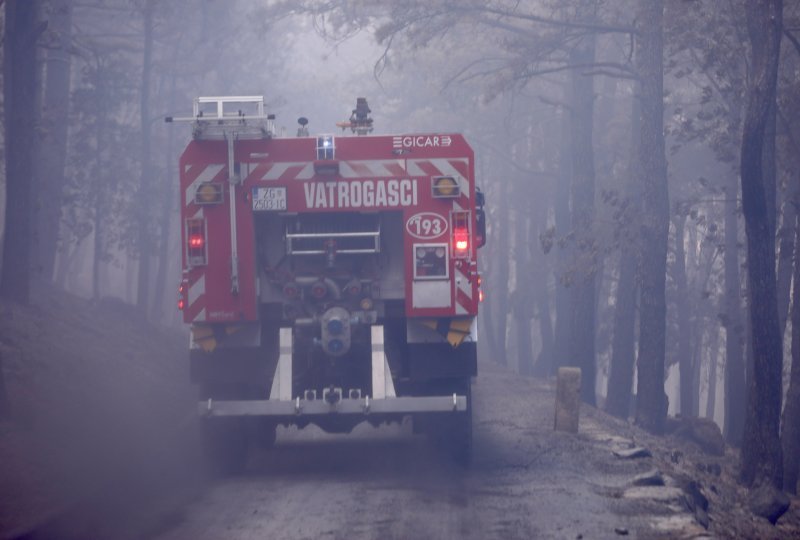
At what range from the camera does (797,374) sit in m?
20.8

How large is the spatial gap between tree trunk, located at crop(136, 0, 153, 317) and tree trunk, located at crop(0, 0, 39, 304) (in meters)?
9.74

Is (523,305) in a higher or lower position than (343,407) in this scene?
higher

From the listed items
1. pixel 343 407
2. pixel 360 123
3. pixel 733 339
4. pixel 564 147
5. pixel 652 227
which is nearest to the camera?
pixel 343 407

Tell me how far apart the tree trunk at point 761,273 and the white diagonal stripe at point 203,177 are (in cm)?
813

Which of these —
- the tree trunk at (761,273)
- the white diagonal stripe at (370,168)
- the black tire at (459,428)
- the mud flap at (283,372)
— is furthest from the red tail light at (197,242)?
the tree trunk at (761,273)

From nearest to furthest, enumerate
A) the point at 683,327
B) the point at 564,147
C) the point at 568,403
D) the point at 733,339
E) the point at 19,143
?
1. the point at 568,403
2. the point at 19,143
3. the point at 733,339
4. the point at 564,147
5. the point at 683,327

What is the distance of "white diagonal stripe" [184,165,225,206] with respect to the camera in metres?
12.2

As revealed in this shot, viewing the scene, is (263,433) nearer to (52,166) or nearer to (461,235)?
(461,235)

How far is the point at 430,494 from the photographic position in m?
11.6

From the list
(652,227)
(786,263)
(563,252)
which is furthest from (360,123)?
(563,252)

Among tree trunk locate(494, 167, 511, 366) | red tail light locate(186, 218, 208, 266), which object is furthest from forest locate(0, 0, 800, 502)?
red tail light locate(186, 218, 208, 266)

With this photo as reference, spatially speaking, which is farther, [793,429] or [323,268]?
[793,429]

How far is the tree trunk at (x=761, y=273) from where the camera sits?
1683 cm

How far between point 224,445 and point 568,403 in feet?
17.9
